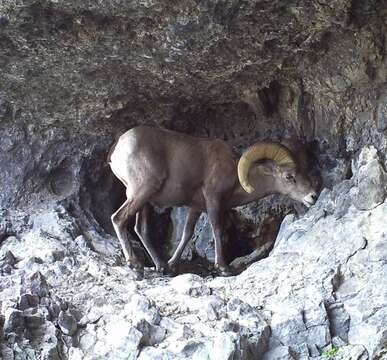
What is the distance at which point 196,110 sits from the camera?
565cm

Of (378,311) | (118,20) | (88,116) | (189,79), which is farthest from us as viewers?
(88,116)

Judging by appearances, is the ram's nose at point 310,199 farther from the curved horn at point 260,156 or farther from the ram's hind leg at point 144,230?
the ram's hind leg at point 144,230

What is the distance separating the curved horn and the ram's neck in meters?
0.09

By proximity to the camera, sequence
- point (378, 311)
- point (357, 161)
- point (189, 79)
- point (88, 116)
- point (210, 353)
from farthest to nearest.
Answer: point (88, 116) < point (189, 79) < point (357, 161) < point (378, 311) < point (210, 353)

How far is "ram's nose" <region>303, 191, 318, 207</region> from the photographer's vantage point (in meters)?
4.90

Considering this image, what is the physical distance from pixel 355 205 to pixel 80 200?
7.45 ft

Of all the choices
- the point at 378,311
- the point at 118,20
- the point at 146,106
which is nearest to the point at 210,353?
the point at 378,311

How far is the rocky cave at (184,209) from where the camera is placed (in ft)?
12.3

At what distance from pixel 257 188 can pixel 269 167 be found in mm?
177

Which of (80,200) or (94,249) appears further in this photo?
(80,200)

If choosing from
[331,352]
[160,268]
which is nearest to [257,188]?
[160,268]

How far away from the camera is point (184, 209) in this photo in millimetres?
5879

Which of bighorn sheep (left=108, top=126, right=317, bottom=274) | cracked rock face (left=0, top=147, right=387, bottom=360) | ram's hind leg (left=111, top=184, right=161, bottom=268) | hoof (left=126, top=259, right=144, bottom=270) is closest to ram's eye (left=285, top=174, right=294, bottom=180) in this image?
bighorn sheep (left=108, top=126, right=317, bottom=274)

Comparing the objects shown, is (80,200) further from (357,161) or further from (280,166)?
(357,161)
